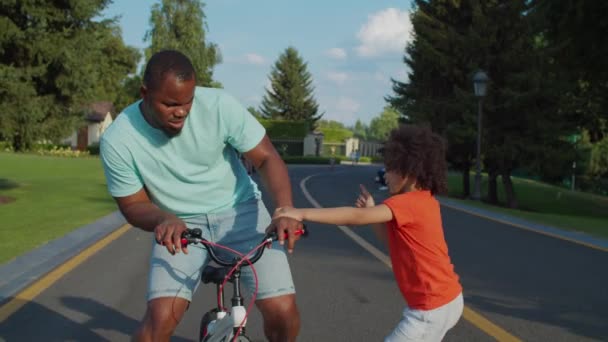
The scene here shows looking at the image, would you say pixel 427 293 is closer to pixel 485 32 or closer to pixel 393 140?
pixel 393 140

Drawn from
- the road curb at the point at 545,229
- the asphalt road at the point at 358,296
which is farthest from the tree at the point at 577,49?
the asphalt road at the point at 358,296

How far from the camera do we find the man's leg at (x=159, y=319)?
3.56m

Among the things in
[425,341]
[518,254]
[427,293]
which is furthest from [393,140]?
[518,254]

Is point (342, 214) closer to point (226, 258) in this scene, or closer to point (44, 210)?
point (226, 258)

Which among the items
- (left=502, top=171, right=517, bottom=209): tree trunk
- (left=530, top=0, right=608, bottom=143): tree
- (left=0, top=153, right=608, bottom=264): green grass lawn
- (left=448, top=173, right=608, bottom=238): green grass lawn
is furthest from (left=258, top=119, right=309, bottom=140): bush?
(left=530, top=0, right=608, bottom=143): tree

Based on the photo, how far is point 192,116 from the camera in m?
3.71

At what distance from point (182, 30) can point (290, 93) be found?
110 feet

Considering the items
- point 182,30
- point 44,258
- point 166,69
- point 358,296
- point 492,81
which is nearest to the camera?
point 166,69

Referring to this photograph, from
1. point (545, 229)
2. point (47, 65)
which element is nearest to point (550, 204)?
point (545, 229)

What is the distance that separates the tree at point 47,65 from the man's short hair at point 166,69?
1574 centimetres

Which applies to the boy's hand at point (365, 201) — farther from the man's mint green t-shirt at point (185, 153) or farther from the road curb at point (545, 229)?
the road curb at point (545, 229)

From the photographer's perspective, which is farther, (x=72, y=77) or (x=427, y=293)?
(x=72, y=77)

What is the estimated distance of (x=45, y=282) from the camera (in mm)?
7945

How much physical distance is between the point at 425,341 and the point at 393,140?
38.4 inches
